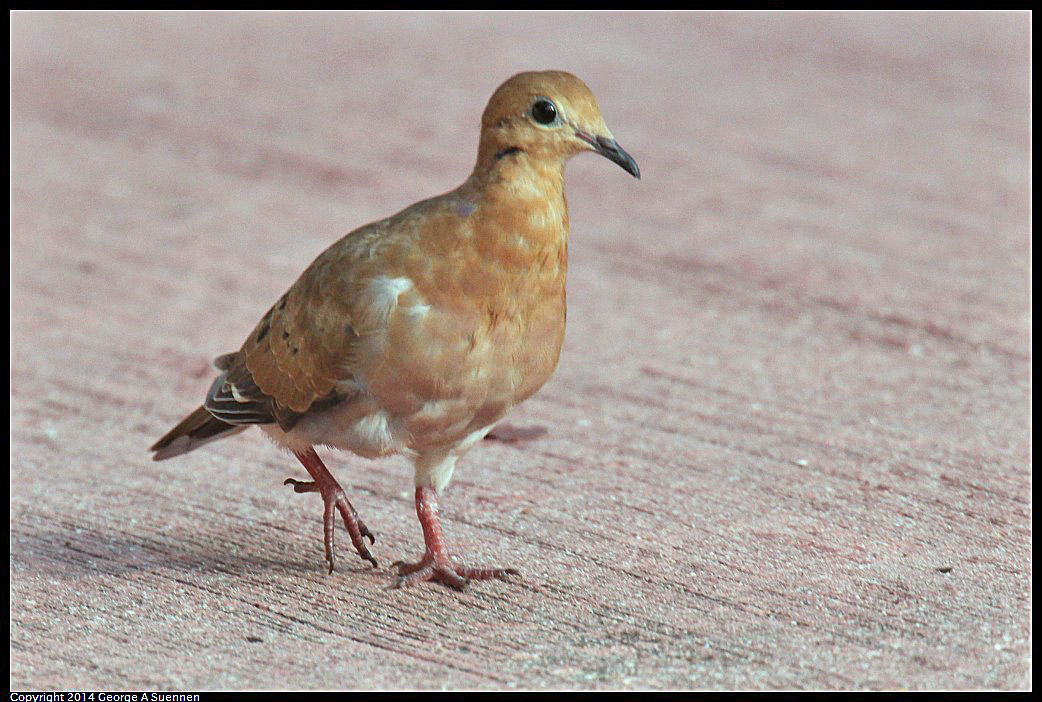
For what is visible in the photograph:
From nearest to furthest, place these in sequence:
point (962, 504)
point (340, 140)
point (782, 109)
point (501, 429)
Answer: point (962, 504) < point (501, 429) < point (340, 140) < point (782, 109)

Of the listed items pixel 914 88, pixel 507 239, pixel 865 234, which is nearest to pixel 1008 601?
pixel 507 239

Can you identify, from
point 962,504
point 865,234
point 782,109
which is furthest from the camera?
point 782,109

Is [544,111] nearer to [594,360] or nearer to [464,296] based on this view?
[464,296]

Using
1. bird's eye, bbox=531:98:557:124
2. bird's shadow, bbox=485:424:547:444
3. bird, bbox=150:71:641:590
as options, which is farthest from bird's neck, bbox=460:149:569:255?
bird's shadow, bbox=485:424:547:444

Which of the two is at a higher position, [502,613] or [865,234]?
[865,234]

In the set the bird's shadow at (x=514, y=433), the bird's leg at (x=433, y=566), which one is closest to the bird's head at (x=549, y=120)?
the bird's leg at (x=433, y=566)

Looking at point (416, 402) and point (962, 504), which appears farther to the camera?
point (962, 504)

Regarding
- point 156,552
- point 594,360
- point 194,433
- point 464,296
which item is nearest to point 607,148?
point 464,296

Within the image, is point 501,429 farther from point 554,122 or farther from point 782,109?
point 782,109
